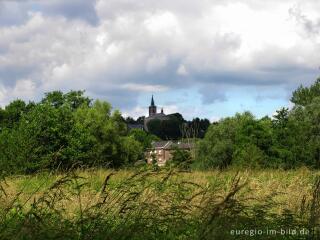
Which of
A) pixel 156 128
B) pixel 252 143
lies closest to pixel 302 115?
pixel 252 143

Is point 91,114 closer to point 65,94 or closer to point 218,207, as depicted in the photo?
point 65,94

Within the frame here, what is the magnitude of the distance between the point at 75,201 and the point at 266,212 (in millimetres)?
4323

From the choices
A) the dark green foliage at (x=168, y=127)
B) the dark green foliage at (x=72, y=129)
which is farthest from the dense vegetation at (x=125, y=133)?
the dark green foliage at (x=168, y=127)

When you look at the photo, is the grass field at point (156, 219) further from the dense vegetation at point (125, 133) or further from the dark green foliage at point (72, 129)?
the dense vegetation at point (125, 133)

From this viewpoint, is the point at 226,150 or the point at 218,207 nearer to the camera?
the point at 218,207

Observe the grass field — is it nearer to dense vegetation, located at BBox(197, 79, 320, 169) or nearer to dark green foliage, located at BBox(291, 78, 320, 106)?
dense vegetation, located at BBox(197, 79, 320, 169)

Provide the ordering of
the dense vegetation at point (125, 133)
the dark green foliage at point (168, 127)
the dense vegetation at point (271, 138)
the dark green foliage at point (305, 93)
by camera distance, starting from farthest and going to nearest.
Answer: the dark green foliage at point (168, 127) → the dark green foliage at point (305, 93) → the dense vegetation at point (271, 138) → the dense vegetation at point (125, 133)

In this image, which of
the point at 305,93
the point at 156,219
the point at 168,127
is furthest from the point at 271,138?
the point at 168,127

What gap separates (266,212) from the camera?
17.3 ft

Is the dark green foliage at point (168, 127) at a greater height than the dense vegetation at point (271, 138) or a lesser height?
greater

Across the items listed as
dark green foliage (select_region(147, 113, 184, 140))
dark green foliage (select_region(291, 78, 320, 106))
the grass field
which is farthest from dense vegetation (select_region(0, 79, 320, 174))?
dark green foliage (select_region(147, 113, 184, 140))

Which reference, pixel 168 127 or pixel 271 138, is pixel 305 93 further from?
pixel 168 127

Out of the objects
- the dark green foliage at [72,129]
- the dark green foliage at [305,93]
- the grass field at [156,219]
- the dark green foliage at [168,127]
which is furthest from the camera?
the dark green foliage at [168,127]

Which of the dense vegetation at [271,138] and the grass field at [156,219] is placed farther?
Answer: the dense vegetation at [271,138]
